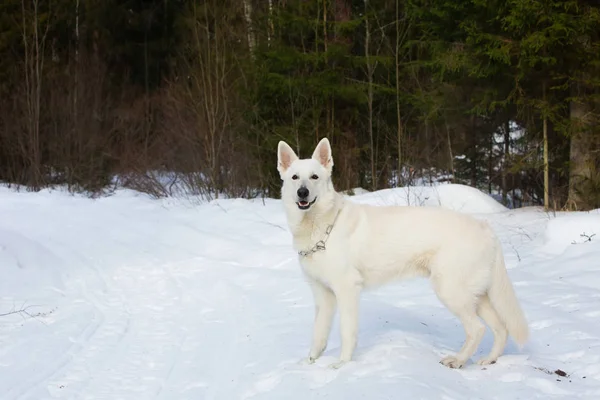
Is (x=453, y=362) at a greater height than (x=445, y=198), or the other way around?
(x=445, y=198)

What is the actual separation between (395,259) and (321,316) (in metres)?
0.81

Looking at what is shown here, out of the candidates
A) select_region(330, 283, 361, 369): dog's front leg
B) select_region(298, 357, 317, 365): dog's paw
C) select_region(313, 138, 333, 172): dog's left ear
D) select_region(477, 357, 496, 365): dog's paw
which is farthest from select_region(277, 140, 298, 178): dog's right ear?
select_region(477, 357, 496, 365): dog's paw

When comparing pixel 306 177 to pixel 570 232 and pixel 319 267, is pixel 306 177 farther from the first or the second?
pixel 570 232

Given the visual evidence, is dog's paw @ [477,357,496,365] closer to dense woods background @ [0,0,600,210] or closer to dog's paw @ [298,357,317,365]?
dog's paw @ [298,357,317,365]

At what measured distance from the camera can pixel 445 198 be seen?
11.6 m

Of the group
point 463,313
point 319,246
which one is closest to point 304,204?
point 319,246

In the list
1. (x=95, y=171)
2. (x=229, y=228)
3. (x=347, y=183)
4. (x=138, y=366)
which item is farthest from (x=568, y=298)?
(x=95, y=171)

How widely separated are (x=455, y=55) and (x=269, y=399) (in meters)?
9.87

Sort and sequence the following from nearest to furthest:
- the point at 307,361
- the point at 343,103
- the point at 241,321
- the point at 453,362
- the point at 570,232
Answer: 1. the point at 453,362
2. the point at 307,361
3. the point at 241,321
4. the point at 570,232
5. the point at 343,103

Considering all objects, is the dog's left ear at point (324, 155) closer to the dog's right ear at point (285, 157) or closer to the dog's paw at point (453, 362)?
the dog's right ear at point (285, 157)

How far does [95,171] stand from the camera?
1998 centimetres

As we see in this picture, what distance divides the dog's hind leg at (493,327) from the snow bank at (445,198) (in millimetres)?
6691

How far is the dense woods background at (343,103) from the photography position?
1116cm

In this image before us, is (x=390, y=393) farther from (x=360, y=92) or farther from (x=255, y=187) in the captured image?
(x=360, y=92)
